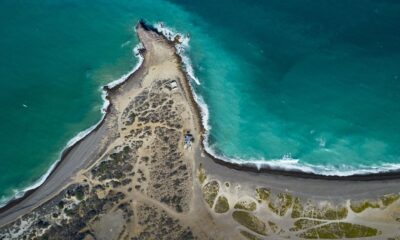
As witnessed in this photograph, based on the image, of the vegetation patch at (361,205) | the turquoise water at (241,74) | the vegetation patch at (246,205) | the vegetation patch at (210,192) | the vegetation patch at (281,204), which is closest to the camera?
the vegetation patch at (361,205)

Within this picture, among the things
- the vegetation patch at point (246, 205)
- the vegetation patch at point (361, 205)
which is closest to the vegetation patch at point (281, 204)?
the vegetation patch at point (246, 205)

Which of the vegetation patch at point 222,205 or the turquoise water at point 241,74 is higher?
the turquoise water at point 241,74

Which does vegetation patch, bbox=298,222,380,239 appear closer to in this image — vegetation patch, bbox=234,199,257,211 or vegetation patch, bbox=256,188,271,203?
vegetation patch, bbox=256,188,271,203

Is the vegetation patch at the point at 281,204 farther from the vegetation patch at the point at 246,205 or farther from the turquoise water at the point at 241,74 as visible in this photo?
the turquoise water at the point at 241,74

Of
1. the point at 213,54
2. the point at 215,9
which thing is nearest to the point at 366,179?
the point at 213,54

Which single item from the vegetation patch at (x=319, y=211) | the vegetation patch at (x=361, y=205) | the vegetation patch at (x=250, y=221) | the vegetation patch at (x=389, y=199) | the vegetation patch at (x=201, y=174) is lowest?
the vegetation patch at (x=250, y=221)

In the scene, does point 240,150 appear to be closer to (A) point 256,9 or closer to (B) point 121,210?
(B) point 121,210
